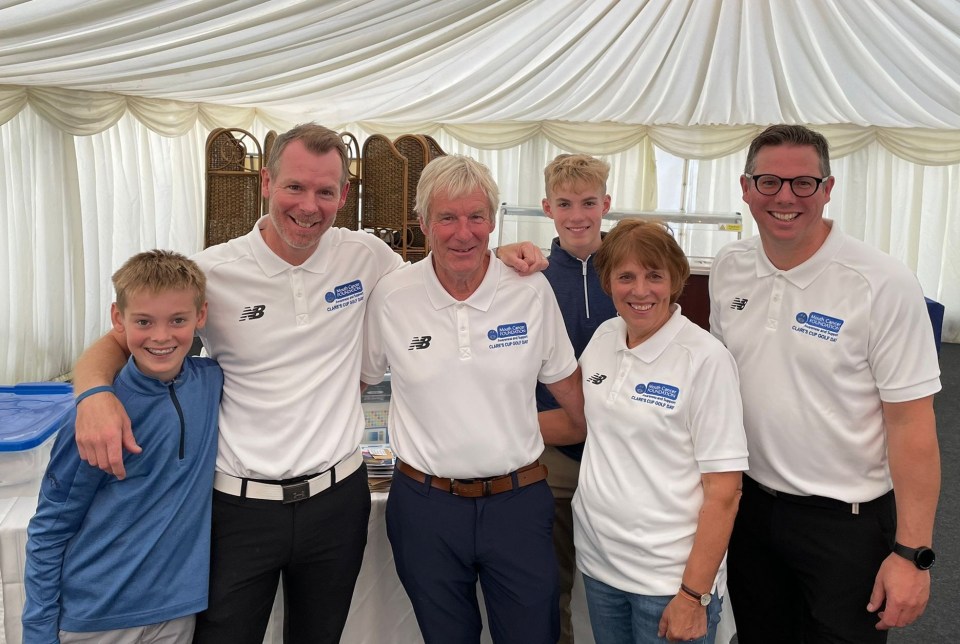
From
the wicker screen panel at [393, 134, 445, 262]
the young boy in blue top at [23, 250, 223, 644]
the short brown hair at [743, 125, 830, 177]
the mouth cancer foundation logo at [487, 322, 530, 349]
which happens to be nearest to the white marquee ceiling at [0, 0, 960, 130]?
the wicker screen panel at [393, 134, 445, 262]

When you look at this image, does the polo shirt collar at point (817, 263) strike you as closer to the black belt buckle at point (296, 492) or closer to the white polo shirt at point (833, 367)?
the white polo shirt at point (833, 367)

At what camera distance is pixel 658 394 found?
148 cm

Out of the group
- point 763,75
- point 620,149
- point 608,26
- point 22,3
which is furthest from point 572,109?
point 22,3

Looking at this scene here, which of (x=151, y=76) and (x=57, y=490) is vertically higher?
(x=151, y=76)

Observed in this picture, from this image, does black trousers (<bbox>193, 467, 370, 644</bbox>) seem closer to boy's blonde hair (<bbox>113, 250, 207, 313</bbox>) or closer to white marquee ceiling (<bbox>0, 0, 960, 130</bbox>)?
boy's blonde hair (<bbox>113, 250, 207, 313</bbox>)

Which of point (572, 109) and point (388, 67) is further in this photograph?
point (572, 109)

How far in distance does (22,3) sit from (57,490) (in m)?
2.56

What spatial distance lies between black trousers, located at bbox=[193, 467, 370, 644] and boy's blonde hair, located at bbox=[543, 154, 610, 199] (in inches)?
41.2

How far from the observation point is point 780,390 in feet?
5.20

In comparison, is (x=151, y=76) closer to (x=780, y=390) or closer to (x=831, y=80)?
(x=780, y=390)

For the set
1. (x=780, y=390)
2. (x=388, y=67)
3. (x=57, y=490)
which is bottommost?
(x=57, y=490)

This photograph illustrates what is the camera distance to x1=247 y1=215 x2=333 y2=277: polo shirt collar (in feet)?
5.46

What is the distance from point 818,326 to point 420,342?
2.92 ft

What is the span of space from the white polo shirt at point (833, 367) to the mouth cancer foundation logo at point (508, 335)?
0.52 meters
